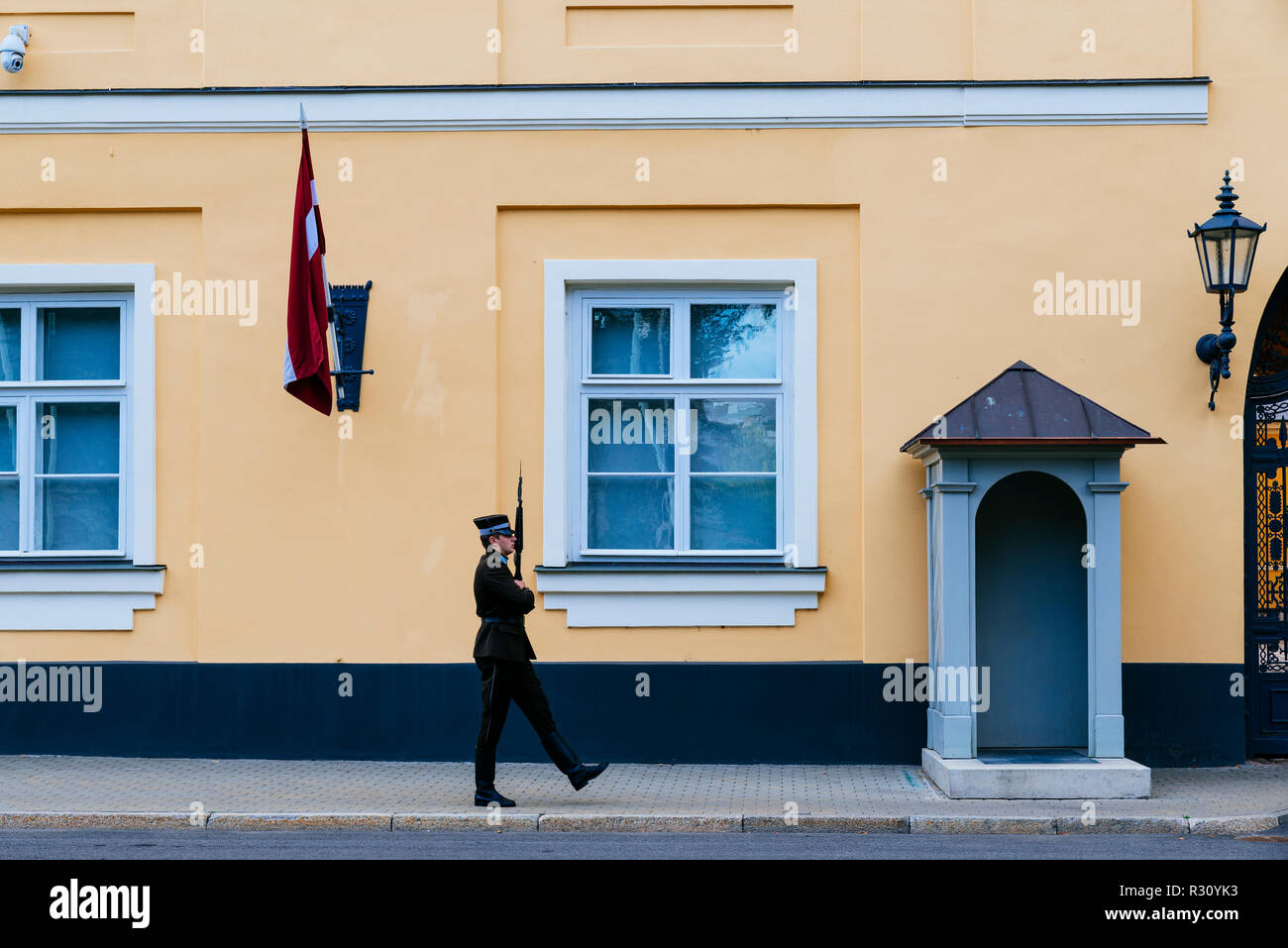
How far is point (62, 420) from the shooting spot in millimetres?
11414

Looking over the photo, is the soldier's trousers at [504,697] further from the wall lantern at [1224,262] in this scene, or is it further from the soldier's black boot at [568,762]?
the wall lantern at [1224,262]

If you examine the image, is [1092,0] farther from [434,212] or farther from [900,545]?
[434,212]

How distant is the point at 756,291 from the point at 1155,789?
15.6 ft

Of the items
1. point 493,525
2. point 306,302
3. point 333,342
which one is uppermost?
point 306,302

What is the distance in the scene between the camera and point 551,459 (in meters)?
11.1

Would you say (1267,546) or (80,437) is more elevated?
(80,437)

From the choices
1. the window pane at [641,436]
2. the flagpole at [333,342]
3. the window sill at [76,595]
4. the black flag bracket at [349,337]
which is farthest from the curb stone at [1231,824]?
the window sill at [76,595]

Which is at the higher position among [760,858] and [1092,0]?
[1092,0]

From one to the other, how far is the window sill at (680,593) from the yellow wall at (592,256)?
0.14m

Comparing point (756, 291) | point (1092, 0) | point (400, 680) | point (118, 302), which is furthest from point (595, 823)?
point (1092, 0)

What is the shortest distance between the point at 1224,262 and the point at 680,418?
4261 millimetres

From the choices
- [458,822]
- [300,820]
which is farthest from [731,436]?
[300,820]

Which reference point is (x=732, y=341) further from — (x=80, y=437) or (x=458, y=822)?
(x=80, y=437)

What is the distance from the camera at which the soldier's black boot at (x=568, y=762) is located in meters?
→ 9.21
